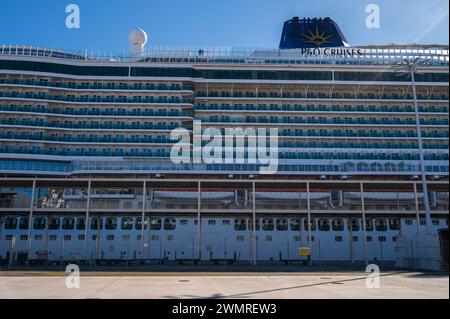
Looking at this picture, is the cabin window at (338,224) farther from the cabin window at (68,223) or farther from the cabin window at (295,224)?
the cabin window at (68,223)

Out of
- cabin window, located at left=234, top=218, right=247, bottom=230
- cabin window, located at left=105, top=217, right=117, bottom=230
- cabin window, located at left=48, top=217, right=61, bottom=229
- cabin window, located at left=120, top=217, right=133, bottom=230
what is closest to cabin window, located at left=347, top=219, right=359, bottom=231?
cabin window, located at left=234, top=218, right=247, bottom=230

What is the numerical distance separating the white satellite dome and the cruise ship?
0.99 feet

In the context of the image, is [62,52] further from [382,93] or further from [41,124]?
[382,93]

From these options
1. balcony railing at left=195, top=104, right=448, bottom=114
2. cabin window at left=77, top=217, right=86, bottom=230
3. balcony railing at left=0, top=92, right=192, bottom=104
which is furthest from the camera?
balcony railing at left=195, top=104, right=448, bottom=114

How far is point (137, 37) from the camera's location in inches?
2151

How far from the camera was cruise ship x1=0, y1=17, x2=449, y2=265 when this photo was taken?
130 feet

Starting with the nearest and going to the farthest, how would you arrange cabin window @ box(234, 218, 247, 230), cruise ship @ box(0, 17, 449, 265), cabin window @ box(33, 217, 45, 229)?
cruise ship @ box(0, 17, 449, 265) → cabin window @ box(234, 218, 247, 230) → cabin window @ box(33, 217, 45, 229)

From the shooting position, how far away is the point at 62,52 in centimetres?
5147

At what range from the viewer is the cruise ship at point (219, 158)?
39.7 m

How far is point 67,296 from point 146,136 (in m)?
33.8

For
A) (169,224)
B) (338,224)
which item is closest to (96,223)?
(169,224)

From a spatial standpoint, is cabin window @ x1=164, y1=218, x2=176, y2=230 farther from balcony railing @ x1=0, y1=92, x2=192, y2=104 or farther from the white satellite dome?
the white satellite dome

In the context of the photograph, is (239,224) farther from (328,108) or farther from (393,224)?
(328,108)

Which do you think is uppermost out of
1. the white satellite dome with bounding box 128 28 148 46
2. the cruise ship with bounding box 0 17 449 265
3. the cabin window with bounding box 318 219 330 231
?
the white satellite dome with bounding box 128 28 148 46
